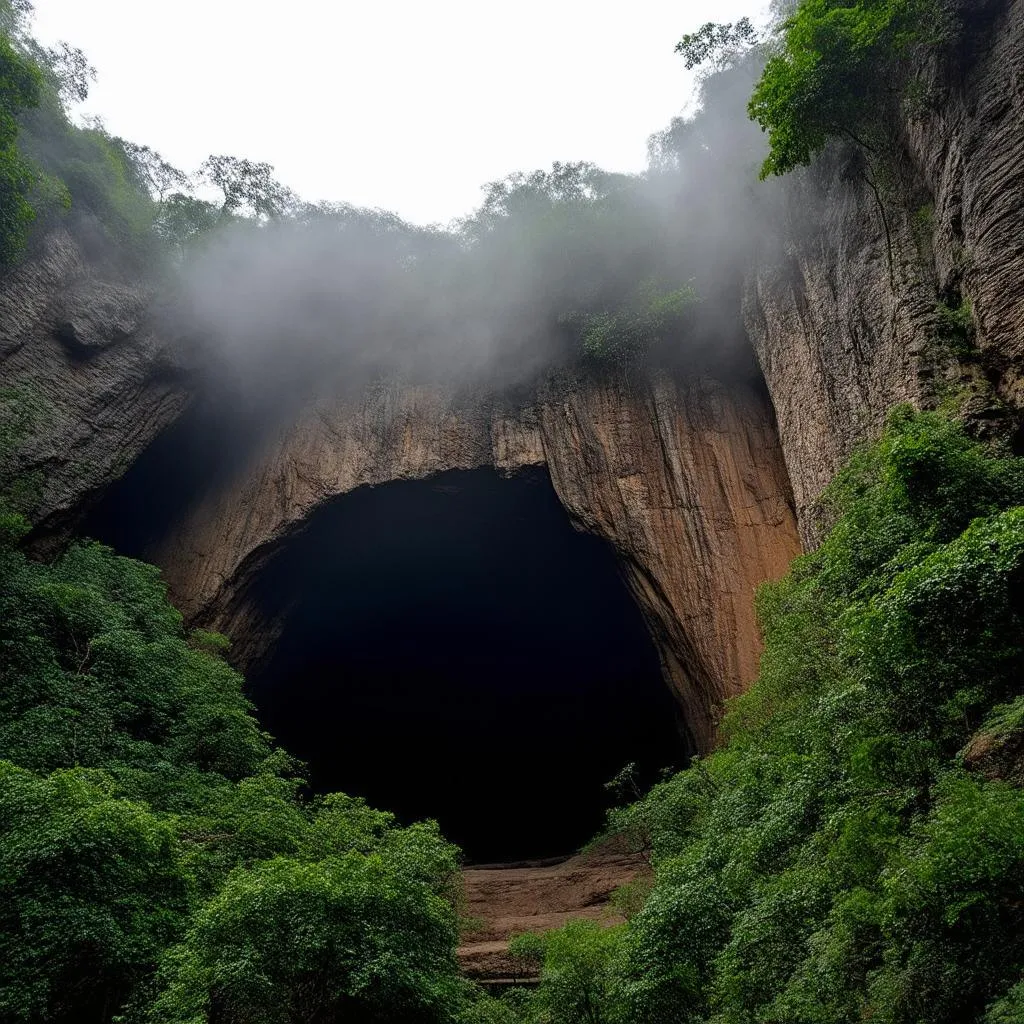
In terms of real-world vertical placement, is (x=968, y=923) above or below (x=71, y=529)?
below

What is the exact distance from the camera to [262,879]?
234 inches

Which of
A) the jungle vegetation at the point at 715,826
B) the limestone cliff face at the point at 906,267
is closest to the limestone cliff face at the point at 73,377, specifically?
the jungle vegetation at the point at 715,826

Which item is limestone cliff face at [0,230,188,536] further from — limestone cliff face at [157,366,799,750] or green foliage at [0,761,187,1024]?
green foliage at [0,761,187,1024]

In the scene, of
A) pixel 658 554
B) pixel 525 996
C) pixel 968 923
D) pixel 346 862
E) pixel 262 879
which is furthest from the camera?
pixel 658 554

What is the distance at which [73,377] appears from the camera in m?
15.9

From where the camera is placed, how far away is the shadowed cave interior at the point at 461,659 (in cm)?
1962

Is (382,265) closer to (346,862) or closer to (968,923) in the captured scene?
(346,862)

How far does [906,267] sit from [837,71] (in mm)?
2687

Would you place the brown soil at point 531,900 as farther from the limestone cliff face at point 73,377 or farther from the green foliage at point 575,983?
the limestone cliff face at point 73,377

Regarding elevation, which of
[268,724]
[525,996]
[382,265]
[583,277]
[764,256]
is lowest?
[525,996]

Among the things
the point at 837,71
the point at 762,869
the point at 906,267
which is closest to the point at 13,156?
the point at 837,71

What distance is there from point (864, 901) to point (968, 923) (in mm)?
645

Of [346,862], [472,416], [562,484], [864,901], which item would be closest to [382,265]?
[472,416]

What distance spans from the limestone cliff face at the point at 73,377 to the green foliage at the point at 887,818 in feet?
43.6
